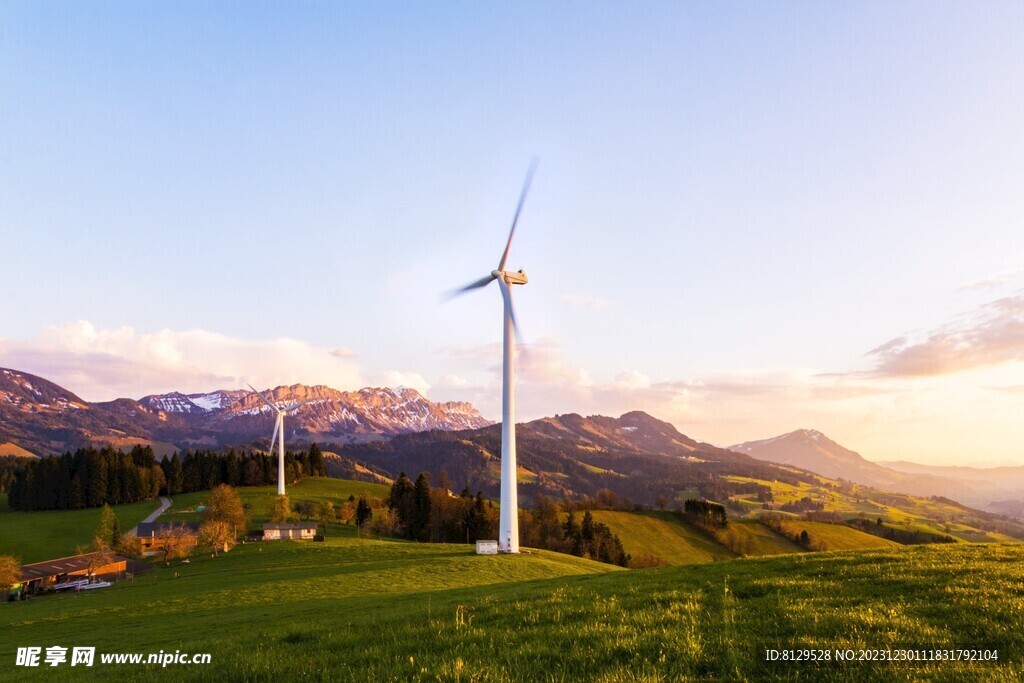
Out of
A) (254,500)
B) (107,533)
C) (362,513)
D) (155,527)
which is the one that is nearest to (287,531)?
(362,513)

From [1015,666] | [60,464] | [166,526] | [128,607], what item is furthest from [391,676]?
[60,464]

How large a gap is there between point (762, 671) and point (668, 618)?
11.1 feet

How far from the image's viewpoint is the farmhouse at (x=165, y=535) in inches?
4129

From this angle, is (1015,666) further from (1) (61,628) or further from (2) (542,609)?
(1) (61,628)

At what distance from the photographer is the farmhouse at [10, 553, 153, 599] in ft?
329

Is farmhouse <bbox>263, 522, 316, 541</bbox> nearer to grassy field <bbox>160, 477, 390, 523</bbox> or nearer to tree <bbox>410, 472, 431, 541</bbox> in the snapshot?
grassy field <bbox>160, 477, 390, 523</bbox>

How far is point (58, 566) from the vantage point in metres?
112

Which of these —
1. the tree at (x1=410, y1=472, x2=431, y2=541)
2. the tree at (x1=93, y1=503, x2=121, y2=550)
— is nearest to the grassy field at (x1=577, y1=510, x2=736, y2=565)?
the tree at (x1=410, y1=472, x2=431, y2=541)

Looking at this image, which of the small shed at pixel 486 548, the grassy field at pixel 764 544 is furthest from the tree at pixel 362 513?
the grassy field at pixel 764 544

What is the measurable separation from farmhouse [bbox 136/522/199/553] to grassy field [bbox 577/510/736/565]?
105242 mm

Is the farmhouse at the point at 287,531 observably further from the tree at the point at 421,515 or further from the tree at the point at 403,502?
the tree at the point at 421,515

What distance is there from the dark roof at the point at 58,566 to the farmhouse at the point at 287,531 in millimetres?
26364

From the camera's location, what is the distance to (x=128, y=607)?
51.7m

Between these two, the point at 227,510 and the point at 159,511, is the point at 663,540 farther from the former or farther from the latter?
the point at 159,511
